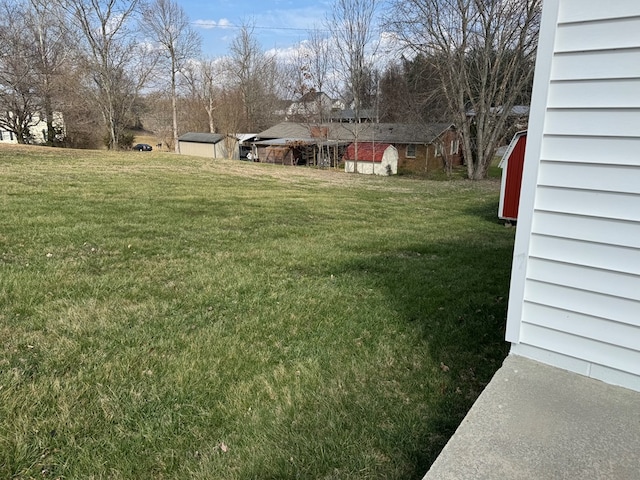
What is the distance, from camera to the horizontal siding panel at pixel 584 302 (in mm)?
1854

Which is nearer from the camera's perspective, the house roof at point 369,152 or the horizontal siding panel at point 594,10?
the horizontal siding panel at point 594,10

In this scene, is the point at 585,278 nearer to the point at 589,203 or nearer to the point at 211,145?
the point at 589,203

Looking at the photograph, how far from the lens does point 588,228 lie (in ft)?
6.22

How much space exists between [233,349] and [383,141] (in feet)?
100

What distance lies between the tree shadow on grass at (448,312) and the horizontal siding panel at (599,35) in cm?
197

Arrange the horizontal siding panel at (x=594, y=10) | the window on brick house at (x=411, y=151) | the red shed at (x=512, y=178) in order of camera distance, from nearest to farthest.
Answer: the horizontal siding panel at (x=594, y=10) < the red shed at (x=512, y=178) < the window on brick house at (x=411, y=151)

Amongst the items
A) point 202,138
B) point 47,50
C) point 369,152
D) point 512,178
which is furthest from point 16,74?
point 512,178

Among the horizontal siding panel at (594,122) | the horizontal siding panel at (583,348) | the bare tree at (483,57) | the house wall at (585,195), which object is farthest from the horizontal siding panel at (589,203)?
the bare tree at (483,57)

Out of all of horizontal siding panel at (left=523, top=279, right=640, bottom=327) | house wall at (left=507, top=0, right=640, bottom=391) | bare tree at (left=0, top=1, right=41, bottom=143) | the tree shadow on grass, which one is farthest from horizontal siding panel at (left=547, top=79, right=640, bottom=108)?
bare tree at (left=0, top=1, right=41, bottom=143)

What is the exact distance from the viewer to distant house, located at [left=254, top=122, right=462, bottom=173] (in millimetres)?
30844

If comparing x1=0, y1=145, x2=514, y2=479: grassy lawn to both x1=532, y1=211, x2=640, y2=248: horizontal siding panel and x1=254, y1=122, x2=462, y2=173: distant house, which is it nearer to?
x1=532, y1=211, x2=640, y2=248: horizontal siding panel

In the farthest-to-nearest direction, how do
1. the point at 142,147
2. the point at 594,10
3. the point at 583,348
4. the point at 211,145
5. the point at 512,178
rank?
the point at 142,147 → the point at 211,145 → the point at 512,178 → the point at 583,348 → the point at 594,10

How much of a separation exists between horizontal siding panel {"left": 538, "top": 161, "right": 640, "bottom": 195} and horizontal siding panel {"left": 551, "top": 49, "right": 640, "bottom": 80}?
15.2 inches

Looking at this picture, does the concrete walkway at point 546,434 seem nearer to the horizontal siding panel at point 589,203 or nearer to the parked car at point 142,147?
the horizontal siding panel at point 589,203
